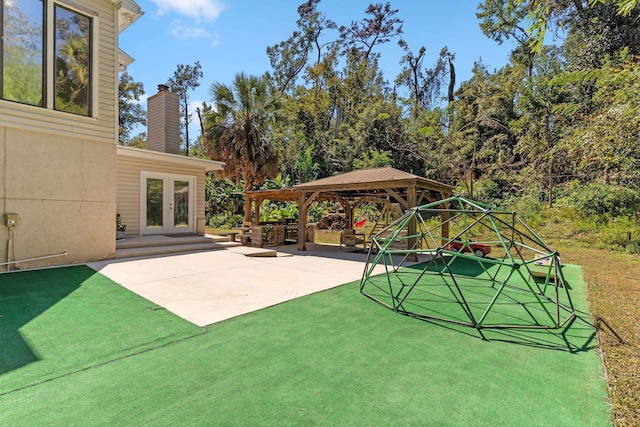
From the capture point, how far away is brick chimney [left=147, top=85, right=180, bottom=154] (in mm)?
12133

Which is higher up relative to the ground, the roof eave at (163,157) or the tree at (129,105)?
the tree at (129,105)

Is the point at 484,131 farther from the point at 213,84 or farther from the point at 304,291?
the point at 304,291

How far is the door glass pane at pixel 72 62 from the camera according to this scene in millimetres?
7273

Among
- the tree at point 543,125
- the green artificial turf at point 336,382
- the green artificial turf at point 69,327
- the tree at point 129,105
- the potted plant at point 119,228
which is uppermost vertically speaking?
the tree at point 129,105

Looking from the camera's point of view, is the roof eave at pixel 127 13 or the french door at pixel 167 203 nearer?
Answer: the roof eave at pixel 127 13

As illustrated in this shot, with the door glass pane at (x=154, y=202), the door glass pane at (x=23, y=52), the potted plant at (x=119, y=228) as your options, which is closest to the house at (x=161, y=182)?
the door glass pane at (x=154, y=202)

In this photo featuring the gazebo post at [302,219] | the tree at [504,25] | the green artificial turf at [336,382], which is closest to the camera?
the green artificial turf at [336,382]

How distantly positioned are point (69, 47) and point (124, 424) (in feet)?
28.6

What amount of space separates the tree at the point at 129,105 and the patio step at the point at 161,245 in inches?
797

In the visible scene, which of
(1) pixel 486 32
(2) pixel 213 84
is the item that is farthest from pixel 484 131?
(2) pixel 213 84

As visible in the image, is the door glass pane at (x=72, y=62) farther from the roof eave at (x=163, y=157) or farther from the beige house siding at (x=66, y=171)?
the roof eave at (x=163, y=157)

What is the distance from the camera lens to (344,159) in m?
24.5

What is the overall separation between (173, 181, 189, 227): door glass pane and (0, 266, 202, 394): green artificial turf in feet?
19.8

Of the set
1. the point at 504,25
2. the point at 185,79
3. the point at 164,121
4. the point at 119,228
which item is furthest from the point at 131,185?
the point at 185,79
